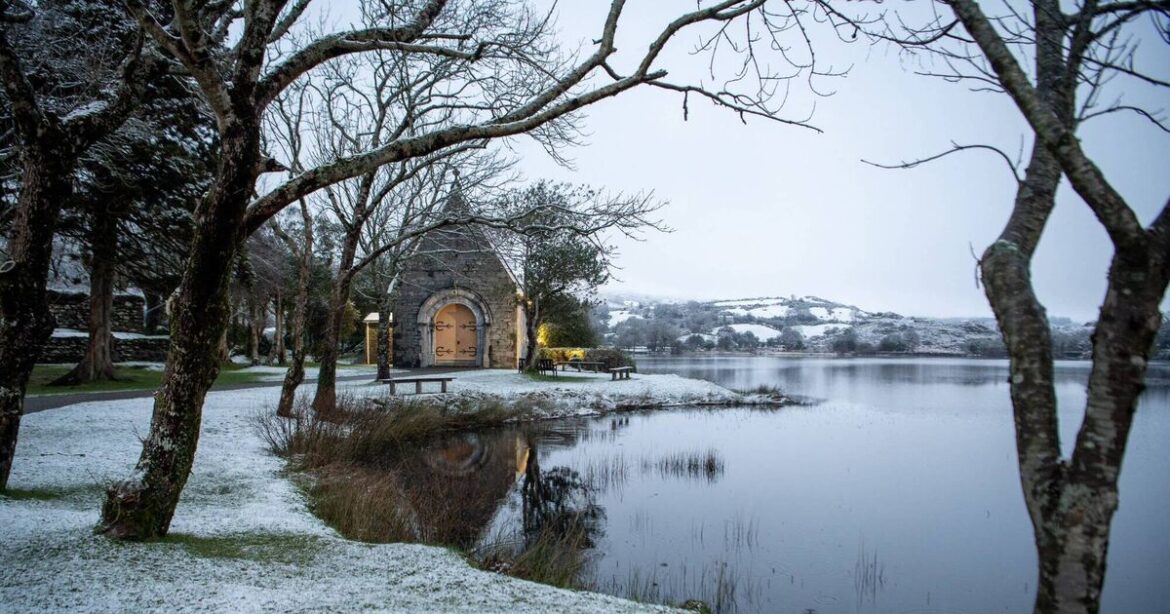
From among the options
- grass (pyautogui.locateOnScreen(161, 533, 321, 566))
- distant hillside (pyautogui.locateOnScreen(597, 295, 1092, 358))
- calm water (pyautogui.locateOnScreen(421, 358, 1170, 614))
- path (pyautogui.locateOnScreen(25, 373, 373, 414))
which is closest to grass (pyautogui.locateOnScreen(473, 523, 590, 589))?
calm water (pyautogui.locateOnScreen(421, 358, 1170, 614))

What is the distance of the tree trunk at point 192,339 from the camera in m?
3.89

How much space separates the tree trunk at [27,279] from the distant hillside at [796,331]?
53.6m

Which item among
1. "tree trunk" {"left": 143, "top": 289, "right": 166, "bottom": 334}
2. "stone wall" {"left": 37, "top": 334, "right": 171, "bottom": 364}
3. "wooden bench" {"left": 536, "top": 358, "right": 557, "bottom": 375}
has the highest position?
"tree trunk" {"left": 143, "top": 289, "right": 166, "bottom": 334}

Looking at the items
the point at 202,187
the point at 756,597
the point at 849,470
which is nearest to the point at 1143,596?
the point at 756,597

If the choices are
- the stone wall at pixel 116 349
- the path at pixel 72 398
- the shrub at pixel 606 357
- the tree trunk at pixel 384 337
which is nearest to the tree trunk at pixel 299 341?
the path at pixel 72 398

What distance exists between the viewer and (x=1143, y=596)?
6281mm

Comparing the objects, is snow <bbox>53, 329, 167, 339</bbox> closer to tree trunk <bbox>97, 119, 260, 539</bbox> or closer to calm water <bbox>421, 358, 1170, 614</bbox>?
calm water <bbox>421, 358, 1170, 614</bbox>

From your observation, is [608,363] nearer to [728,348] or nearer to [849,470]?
[849,470]

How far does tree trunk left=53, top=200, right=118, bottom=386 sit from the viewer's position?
1451 centimetres

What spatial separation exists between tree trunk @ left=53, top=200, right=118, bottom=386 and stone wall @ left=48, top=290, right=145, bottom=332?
7333 millimetres

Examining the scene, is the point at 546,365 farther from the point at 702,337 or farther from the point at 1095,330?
the point at 702,337

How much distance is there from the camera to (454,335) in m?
27.6

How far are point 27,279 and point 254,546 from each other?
2.59 m

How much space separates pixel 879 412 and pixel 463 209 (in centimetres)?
1432
